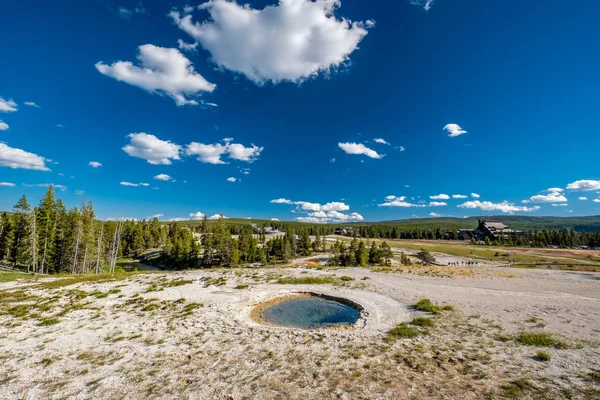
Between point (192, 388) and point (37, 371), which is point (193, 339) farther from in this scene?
point (37, 371)

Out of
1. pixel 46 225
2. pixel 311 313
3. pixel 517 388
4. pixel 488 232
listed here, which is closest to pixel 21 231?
pixel 46 225

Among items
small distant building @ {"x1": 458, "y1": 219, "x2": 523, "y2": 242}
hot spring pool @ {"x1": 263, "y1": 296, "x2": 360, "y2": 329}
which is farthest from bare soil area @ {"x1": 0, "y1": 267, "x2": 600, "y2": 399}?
small distant building @ {"x1": 458, "y1": 219, "x2": 523, "y2": 242}

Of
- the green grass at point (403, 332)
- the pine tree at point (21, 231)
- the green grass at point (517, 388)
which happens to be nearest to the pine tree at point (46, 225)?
the pine tree at point (21, 231)

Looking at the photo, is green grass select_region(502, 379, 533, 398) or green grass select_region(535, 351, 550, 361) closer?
green grass select_region(502, 379, 533, 398)

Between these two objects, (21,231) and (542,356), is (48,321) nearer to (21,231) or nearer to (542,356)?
(542,356)

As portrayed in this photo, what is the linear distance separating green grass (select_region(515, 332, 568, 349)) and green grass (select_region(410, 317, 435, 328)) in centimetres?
419

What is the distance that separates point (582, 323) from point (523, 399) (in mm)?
12368

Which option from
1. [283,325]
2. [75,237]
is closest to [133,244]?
[75,237]

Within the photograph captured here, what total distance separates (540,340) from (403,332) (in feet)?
21.0

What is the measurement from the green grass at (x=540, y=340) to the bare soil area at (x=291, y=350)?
0.27 ft

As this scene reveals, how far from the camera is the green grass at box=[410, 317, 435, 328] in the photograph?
16.2m

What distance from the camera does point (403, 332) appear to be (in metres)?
14.9

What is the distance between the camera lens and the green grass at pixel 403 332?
14.5m

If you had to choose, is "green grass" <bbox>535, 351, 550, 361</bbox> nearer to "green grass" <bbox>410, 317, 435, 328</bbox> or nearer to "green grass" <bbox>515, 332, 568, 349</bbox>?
"green grass" <bbox>515, 332, 568, 349</bbox>
